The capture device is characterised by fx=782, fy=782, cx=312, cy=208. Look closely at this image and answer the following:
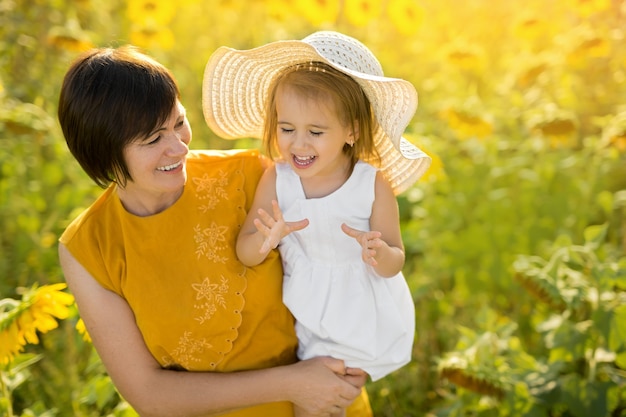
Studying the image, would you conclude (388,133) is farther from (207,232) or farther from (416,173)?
(207,232)

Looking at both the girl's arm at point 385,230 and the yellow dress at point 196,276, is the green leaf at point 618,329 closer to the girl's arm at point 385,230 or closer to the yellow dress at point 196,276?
the girl's arm at point 385,230

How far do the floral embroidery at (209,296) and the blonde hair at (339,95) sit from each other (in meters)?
0.36

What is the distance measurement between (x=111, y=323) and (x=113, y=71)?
1.65ft

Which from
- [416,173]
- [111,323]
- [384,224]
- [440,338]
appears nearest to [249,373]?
[111,323]

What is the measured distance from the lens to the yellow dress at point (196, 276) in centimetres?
159

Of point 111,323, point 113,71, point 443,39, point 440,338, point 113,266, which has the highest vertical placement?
point 443,39

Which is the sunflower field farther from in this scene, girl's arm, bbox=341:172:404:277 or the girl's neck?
the girl's neck

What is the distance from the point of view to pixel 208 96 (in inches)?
68.6

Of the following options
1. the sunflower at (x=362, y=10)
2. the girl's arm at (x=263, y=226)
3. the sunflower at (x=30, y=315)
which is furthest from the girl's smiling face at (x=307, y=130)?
the sunflower at (x=362, y=10)

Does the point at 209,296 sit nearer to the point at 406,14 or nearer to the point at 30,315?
the point at 30,315

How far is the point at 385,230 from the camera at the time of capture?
1645mm

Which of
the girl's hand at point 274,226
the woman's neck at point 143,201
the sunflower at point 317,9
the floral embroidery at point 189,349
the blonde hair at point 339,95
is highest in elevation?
the sunflower at point 317,9

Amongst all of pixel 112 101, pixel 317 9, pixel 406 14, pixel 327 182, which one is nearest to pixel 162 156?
pixel 112 101

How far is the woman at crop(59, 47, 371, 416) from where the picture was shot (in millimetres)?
1517
